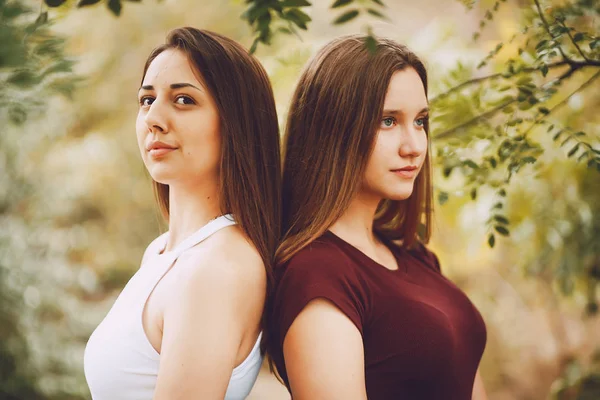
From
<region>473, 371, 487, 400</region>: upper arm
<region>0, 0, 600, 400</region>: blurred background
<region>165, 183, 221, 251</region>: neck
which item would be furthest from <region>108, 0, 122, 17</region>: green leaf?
<region>473, 371, 487, 400</region>: upper arm

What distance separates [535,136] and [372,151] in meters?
1.34

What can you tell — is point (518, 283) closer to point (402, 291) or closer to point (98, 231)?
point (402, 291)

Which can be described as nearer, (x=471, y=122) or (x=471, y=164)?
(x=471, y=164)

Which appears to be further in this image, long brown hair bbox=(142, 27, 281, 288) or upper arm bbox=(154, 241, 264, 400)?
long brown hair bbox=(142, 27, 281, 288)

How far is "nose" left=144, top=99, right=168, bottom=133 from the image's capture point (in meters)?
1.40

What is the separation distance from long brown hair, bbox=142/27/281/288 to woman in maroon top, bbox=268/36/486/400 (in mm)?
84

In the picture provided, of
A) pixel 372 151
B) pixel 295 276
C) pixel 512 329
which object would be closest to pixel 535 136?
pixel 372 151

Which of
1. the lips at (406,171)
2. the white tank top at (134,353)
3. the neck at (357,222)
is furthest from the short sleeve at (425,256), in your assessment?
the white tank top at (134,353)

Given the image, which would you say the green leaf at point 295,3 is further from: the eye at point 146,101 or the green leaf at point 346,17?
the eye at point 146,101

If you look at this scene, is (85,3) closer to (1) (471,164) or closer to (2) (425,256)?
(1) (471,164)

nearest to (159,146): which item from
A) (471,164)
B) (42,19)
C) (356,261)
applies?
(42,19)

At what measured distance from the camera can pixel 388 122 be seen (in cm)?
155

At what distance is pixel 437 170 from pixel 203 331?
7.39 feet

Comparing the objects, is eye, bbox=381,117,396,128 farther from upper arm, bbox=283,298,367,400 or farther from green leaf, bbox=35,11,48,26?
green leaf, bbox=35,11,48,26
